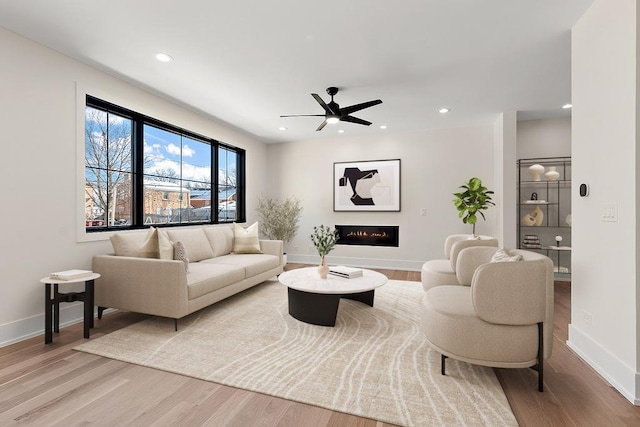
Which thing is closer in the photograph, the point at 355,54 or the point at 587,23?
the point at 587,23

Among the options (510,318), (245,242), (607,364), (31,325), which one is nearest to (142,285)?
(31,325)

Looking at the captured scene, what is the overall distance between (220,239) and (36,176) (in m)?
2.26

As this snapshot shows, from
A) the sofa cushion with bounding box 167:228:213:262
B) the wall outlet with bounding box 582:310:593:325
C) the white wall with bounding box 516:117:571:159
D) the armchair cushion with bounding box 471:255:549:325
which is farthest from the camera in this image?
the white wall with bounding box 516:117:571:159

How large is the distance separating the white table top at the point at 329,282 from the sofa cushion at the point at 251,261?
73cm

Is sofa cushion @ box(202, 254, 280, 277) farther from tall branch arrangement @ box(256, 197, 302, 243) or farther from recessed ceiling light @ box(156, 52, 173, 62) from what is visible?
recessed ceiling light @ box(156, 52, 173, 62)

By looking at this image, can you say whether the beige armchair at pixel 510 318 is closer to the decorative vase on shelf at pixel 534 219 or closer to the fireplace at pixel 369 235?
the decorative vase on shelf at pixel 534 219

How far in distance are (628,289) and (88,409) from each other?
131 inches

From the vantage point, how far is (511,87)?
149 inches

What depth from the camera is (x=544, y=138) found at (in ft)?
16.8

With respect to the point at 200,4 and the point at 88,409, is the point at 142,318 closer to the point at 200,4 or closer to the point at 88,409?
the point at 88,409

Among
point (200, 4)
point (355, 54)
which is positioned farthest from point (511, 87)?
point (200, 4)

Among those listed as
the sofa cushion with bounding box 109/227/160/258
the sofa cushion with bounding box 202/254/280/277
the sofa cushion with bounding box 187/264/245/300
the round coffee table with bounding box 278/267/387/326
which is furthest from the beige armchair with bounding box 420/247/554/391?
the sofa cushion with bounding box 109/227/160/258

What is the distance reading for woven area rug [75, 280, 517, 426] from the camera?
71.2 inches

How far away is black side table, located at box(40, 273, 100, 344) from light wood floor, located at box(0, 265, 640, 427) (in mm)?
283
